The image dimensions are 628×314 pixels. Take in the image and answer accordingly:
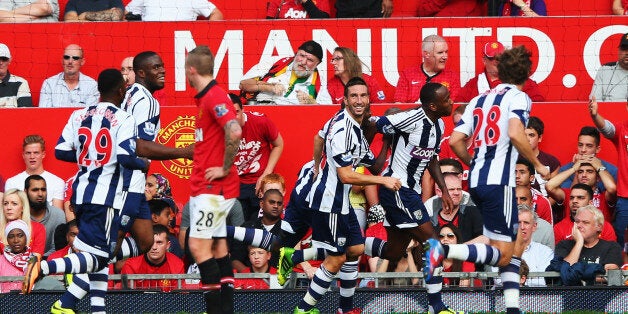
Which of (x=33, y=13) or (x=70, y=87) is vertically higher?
(x=33, y=13)

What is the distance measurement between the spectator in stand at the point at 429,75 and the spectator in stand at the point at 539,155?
106 cm

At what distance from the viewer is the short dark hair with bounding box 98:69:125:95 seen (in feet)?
34.2

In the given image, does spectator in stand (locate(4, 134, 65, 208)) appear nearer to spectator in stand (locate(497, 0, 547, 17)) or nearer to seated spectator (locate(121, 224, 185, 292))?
seated spectator (locate(121, 224, 185, 292))

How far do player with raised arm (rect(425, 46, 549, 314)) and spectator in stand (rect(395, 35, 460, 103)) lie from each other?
455 centimetres

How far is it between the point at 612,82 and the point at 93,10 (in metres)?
6.09

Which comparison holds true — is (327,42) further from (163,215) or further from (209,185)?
(209,185)

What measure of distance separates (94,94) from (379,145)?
330cm

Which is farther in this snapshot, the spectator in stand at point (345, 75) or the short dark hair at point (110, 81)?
the spectator in stand at point (345, 75)

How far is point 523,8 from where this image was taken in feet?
51.3

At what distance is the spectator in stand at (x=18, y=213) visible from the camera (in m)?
13.0

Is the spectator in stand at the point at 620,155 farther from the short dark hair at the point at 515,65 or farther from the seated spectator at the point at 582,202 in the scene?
the short dark hair at the point at 515,65

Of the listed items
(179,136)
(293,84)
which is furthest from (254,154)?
(293,84)

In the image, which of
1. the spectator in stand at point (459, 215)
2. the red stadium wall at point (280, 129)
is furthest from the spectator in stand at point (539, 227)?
the red stadium wall at point (280, 129)

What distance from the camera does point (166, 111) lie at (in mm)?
14531
